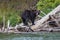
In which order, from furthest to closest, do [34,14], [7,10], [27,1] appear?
[27,1], [7,10], [34,14]

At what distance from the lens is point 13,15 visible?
15.6 meters

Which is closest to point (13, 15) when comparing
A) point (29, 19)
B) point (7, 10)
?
point (7, 10)

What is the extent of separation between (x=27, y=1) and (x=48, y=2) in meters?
4.53

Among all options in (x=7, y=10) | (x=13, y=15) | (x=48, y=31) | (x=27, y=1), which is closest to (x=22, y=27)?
(x=48, y=31)

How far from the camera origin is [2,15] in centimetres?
1583

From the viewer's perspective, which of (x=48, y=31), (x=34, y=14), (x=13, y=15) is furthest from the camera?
(x=13, y=15)

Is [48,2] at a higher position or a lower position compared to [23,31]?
higher

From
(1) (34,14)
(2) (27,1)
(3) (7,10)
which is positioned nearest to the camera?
(1) (34,14)

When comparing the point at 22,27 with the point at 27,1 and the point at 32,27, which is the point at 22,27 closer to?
the point at 32,27

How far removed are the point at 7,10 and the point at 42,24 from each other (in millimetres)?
5984

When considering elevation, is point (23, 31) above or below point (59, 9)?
below

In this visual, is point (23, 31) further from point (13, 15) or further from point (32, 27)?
point (13, 15)

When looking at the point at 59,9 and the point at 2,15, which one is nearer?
the point at 59,9

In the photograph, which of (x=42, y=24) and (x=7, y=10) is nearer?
(x=42, y=24)
